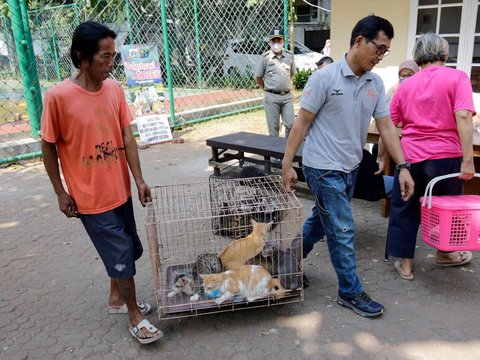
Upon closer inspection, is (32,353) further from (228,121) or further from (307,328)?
(228,121)

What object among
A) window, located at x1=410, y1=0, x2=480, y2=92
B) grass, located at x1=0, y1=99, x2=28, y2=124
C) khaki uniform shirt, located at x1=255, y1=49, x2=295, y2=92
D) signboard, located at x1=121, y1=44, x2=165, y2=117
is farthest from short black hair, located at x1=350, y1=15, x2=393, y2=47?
grass, located at x1=0, y1=99, x2=28, y2=124

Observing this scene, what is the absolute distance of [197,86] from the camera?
11.0 meters

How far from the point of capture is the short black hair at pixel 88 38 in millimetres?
2203

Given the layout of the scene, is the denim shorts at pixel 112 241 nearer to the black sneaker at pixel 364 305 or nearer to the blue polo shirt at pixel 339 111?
the blue polo shirt at pixel 339 111

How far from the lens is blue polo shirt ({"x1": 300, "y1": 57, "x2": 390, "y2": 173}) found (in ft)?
8.14

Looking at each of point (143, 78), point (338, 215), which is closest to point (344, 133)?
point (338, 215)

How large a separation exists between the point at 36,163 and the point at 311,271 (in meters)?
4.99

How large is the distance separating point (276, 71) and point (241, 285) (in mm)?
4200

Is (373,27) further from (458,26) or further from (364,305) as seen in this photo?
(458,26)

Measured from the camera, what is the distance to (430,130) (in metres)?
2.95

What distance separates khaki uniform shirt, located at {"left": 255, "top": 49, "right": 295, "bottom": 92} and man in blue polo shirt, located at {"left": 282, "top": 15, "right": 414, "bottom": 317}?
361cm

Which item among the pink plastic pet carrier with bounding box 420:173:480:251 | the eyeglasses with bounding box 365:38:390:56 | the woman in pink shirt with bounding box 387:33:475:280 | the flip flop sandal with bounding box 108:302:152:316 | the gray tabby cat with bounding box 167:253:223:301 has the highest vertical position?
the eyeglasses with bounding box 365:38:390:56

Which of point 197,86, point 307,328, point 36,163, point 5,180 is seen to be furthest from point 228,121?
point 307,328

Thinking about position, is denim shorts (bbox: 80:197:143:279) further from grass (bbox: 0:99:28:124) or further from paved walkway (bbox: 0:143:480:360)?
grass (bbox: 0:99:28:124)
